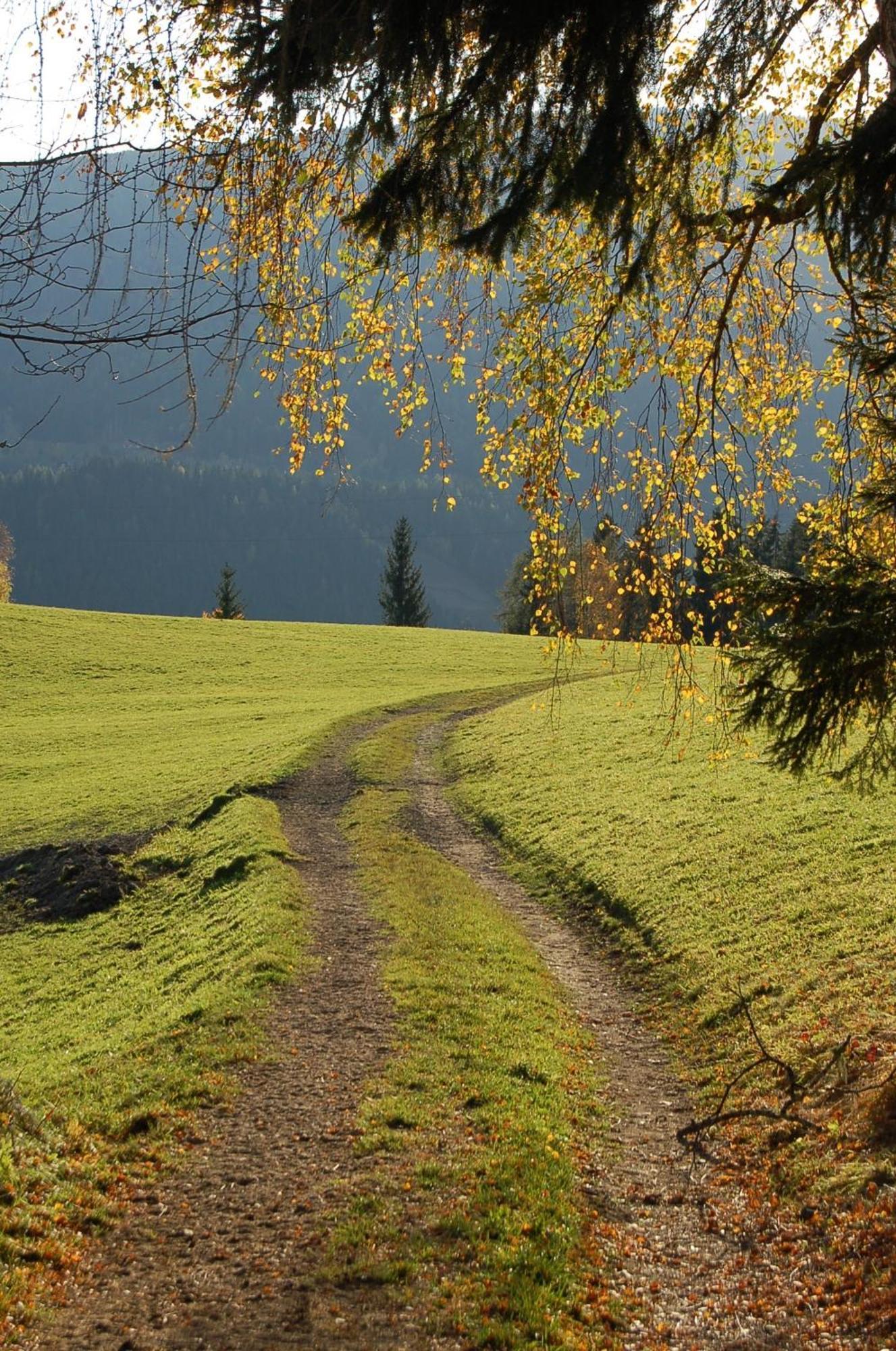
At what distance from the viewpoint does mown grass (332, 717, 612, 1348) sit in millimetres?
6281

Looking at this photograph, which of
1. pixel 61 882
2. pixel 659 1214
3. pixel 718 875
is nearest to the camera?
pixel 659 1214

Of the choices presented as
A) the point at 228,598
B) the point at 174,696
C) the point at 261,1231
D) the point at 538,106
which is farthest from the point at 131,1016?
the point at 228,598

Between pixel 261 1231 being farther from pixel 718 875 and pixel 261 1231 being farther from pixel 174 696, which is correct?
pixel 174 696

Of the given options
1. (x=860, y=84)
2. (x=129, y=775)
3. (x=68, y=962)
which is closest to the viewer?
(x=860, y=84)

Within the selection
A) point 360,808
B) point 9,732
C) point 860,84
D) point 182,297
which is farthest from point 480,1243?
point 9,732

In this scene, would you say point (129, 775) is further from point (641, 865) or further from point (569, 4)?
point (569, 4)

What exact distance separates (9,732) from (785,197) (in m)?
36.5

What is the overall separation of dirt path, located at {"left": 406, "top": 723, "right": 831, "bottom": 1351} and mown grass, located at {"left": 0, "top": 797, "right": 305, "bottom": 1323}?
366 centimetres

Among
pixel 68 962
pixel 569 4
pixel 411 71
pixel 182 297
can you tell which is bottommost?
pixel 68 962

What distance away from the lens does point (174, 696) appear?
1785 inches

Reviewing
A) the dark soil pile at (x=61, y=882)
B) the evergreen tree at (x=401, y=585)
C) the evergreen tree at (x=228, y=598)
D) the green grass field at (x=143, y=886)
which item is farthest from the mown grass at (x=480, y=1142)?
the evergreen tree at (x=401, y=585)

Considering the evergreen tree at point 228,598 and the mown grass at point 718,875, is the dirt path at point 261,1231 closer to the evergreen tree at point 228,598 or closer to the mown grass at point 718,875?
the mown grass at point 718,875

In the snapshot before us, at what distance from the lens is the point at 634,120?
6.62 m

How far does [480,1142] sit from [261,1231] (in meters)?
2.03
